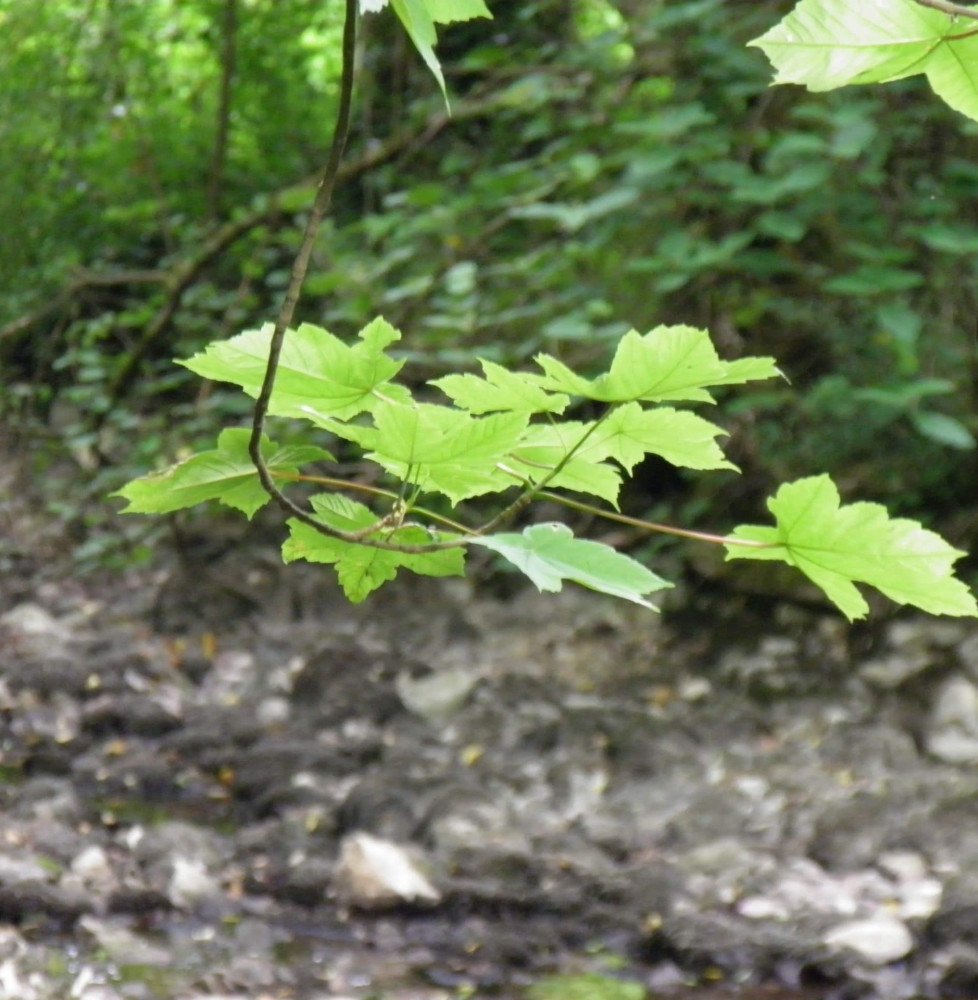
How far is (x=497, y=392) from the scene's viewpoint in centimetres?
52

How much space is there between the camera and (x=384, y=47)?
356 cm

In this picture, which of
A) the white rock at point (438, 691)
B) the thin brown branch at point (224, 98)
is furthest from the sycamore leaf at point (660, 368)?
the thin brown branch at point (224, 98)

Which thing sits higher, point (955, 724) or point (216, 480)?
point (216, 480)

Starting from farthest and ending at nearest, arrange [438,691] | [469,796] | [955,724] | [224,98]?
[224,98]
[438,691]
[955,724]
[469,796]

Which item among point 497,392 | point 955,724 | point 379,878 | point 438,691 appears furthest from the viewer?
Result: point 438,691

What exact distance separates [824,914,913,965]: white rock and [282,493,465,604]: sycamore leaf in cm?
152

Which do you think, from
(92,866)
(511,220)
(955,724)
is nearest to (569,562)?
(92,866)

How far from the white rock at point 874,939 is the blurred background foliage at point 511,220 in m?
0.75

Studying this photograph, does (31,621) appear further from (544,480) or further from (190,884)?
(544,480)

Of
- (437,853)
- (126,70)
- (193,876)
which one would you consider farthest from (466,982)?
(126,70)

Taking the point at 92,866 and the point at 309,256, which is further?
the point at 92,866

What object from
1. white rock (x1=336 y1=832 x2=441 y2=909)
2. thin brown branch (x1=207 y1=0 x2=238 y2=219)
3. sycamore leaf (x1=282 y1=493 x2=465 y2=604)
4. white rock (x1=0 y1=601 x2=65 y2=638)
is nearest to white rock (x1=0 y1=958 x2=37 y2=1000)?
white rock (x1=336 y1=832 x2=441 y2=909)

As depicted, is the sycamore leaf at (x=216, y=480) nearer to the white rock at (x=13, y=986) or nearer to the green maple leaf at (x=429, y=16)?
the green maple leaf at (x=429, y=16)

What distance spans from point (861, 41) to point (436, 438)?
0.65 ft
